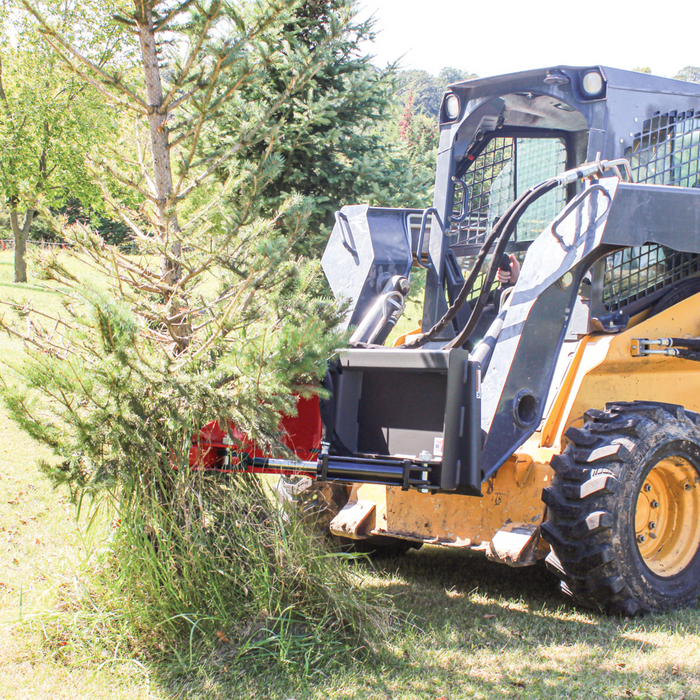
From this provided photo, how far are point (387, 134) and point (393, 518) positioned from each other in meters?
8.25

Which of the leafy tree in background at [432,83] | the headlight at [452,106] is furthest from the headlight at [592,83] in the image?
the leafy tree in background at [432,83]

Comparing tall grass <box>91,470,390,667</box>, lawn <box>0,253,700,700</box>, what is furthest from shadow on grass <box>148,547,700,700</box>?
tall grass <box>91,470,390,667</box>

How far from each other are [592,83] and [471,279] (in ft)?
4.50

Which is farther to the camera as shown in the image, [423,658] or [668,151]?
[668,151]

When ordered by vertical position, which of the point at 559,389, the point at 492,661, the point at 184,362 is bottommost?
the point at 492,661

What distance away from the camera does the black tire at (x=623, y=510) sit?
361 centimetres

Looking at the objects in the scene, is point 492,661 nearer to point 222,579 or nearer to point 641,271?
point 222,579

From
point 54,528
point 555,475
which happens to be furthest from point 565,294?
point 54,528

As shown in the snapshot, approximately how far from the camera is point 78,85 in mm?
22703

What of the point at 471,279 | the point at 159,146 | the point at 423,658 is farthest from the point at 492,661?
the point at 159,146

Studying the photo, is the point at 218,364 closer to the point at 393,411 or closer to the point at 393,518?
the point at 393,411

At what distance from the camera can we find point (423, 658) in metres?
3.27

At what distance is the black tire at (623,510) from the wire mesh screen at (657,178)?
0.83 meters

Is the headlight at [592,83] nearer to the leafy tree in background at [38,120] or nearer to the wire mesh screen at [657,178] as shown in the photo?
the wire mesh screen at [657,178]
